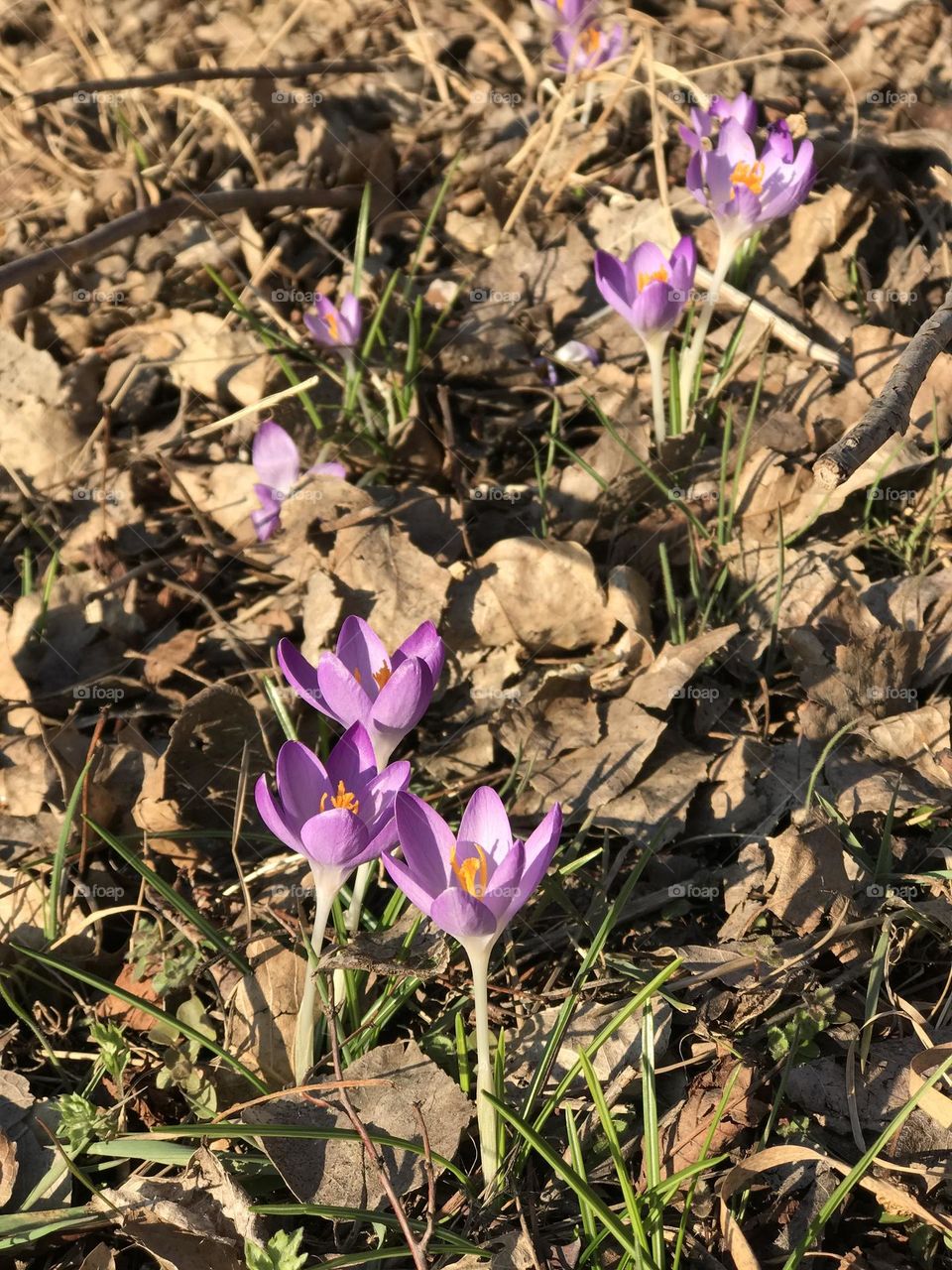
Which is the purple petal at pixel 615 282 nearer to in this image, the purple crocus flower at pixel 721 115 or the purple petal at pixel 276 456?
the purple crocus flower at pixel 721 115

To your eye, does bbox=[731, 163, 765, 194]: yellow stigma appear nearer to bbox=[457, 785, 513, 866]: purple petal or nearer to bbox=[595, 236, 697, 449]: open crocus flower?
bbox=[595, 236, 697, 449]: open crocus flower

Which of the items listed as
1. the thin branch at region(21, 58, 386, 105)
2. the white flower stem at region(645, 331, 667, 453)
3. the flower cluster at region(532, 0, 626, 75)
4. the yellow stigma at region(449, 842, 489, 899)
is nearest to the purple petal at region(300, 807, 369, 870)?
the yellow stigma at region(449, 842, 489, 899)

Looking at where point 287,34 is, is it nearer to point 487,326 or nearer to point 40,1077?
point 487,326

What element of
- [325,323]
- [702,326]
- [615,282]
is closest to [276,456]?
[325,323]

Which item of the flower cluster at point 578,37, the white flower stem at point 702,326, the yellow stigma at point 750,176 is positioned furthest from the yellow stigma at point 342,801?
the flower cluster at point 578,37

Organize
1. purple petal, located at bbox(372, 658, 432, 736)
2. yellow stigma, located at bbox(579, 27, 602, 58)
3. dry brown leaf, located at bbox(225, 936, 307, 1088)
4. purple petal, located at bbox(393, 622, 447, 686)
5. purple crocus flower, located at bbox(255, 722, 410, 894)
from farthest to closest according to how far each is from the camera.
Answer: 1. yellow stigma, located at bbox(579, 27, 602, 58)
2. dry brown leaf, located at bbox(225, 936, 307, 1088)
3. purple petal, located at bbox(393, 622, 447, 686)
4. purple petal, located at bbox(372, 658, 432, 736)
5. purple crocus flower, located at bbox(255, 722, 410, 894)

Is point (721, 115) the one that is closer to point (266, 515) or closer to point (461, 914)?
point (266, 515)
